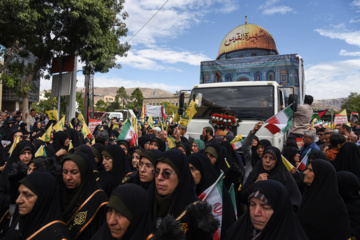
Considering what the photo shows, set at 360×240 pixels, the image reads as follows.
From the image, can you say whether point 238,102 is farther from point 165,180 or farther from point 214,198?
point 165,180

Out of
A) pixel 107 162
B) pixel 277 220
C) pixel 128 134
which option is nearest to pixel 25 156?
pixel 107 162

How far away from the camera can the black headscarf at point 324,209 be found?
8.25 feet

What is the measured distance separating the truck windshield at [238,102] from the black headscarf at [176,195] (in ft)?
15.7

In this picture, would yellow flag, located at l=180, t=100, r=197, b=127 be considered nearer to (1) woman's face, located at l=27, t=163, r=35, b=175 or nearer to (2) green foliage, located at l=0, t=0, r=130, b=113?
(1) woman's face, located at l=27, t=163, r=35, b=175

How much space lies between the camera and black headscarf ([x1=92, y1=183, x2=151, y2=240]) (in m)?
1.92

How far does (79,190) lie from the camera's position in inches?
105

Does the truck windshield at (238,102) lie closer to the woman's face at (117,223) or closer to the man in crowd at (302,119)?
the man in crowd at (302,119)

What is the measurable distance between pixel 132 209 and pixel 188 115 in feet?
16.6

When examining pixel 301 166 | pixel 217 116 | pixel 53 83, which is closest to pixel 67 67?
pixel 53 83

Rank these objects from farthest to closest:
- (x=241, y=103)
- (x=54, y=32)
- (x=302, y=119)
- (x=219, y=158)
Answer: (x=54, y=32), (x=302, y=119), (x=241, y=103), (x=219, y=158)

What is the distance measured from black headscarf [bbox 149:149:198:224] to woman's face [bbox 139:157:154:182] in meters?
0.55

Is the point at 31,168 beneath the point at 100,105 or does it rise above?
beneath

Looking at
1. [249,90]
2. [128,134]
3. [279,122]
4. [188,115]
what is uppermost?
[249,90]

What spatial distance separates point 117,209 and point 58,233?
636 millimetres
